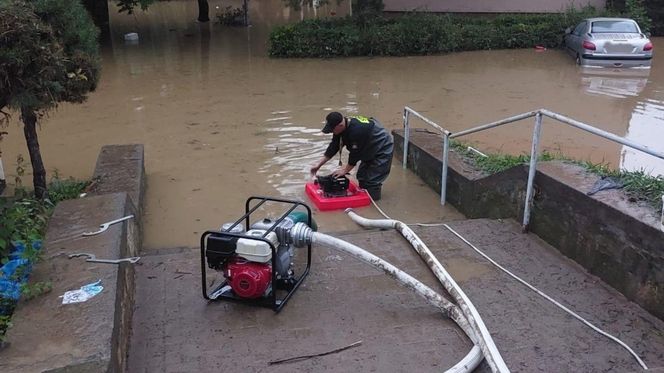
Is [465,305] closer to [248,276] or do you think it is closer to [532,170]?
[248,276]

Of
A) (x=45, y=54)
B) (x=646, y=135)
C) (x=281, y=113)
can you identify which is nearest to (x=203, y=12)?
(x=281, y=113)

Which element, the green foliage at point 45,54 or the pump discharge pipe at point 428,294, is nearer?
the pump discharge pipe at point 428,294

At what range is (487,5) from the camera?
22891mm

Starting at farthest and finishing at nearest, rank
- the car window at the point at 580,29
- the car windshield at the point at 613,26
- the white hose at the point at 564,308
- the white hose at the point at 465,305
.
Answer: the car window at the point at 580,29, the car windshield at the point at 613,26, the white hose at the point at 564,308, the white hose at the point at 465,305

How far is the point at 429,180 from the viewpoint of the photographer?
7699mm

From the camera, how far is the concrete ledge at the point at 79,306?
278cm

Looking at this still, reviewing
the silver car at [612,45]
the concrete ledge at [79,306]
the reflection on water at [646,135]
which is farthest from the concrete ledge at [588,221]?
the silver car at [612,45]

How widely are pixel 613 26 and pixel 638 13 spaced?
18.3 ft

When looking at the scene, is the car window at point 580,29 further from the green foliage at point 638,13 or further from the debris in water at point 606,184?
the debris in water at point 606,184

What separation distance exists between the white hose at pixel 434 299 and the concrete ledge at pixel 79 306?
1.36m

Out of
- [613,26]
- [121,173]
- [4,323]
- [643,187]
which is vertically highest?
[613,26]

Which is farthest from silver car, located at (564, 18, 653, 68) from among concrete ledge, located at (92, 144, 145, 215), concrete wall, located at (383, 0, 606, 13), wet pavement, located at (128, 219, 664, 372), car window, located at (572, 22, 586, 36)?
concrete ledge, located at (92, 144, 145, 215)

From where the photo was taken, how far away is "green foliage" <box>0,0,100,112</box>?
510cm

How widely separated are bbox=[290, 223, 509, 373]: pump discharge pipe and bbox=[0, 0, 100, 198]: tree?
309 cm
